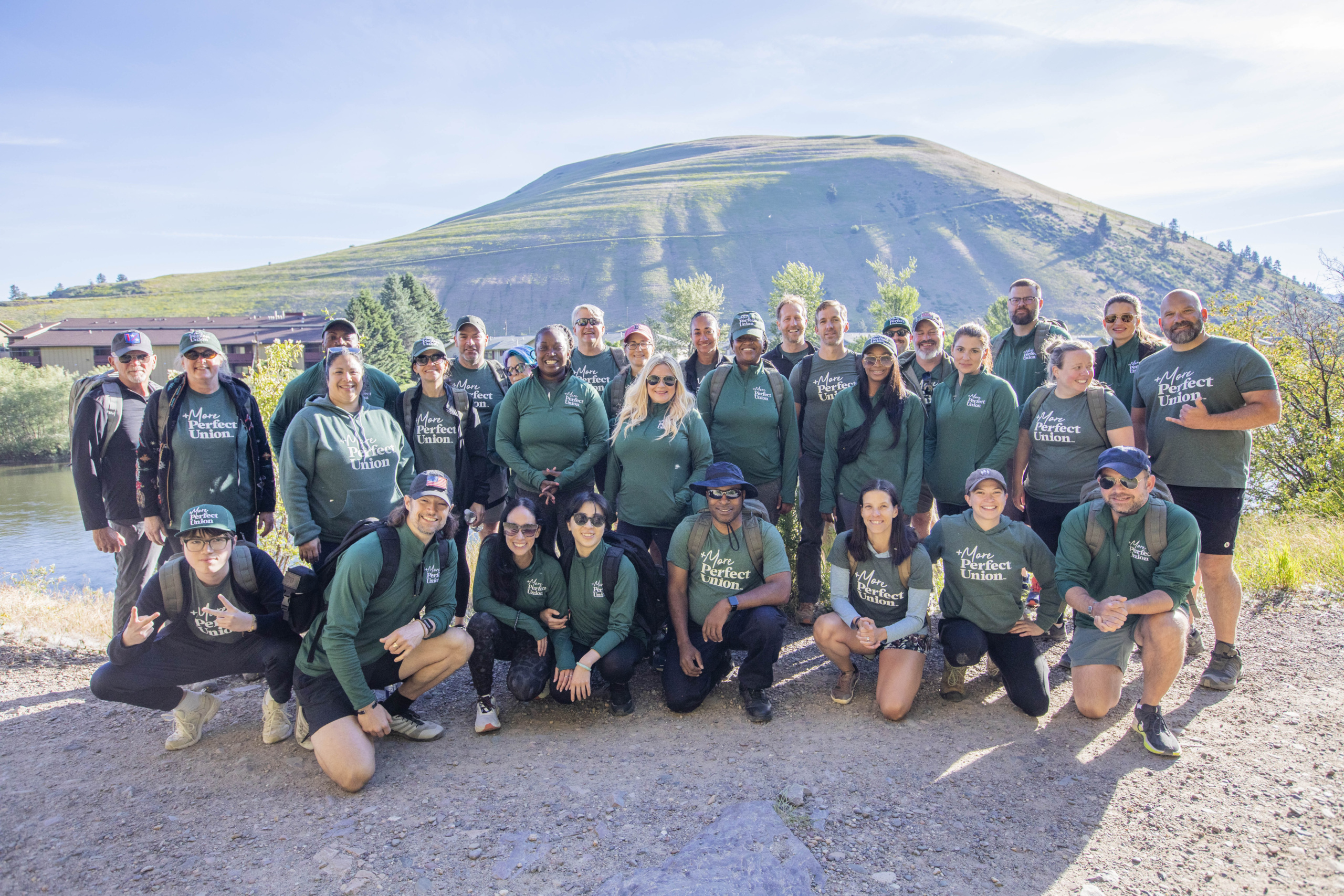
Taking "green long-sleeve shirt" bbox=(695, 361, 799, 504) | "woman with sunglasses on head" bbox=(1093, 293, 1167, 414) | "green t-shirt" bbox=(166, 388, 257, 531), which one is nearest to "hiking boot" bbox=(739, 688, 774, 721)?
"green long-sleeve shirt" bbox=(695, 361, 799, 504)

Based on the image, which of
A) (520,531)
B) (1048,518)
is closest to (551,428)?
(520,531)

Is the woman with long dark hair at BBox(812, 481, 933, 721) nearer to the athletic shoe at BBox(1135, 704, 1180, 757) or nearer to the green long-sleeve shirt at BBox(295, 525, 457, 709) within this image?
the athletic shoe at BBox(1135, 704, 1180, 757)

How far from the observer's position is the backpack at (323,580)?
421cm

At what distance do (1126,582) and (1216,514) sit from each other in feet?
3.10

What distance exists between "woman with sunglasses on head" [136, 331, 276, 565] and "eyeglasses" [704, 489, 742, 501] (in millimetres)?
3175

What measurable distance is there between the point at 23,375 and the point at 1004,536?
5020cm

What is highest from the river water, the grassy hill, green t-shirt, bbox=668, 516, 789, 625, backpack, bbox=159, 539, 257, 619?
the grassy hill

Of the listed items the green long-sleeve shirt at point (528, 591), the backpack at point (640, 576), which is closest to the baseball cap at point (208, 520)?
the green long-sleeve shirt at point (528, 591)

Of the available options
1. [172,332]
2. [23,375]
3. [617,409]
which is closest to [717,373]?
[617,409]

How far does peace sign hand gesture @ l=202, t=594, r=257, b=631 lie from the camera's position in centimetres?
410

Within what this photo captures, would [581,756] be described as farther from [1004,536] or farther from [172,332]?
[172,332]

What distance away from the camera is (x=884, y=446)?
536 cm

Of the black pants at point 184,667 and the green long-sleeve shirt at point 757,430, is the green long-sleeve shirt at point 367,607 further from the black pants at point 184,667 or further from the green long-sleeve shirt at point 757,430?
the green long-sleeve shirt at point 757,430

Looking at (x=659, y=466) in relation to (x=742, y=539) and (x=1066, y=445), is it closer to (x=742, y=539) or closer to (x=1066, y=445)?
(x=742, y=539)
